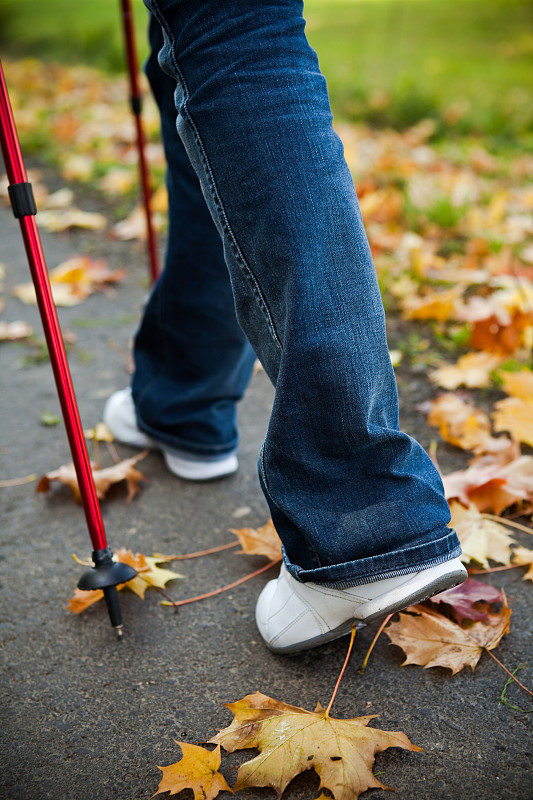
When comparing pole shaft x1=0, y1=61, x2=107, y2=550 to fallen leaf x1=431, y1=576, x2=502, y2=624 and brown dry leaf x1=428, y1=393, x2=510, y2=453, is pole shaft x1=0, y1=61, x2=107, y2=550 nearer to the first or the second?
fallen leaf x1=431, y1=576, x2=502, y2=624

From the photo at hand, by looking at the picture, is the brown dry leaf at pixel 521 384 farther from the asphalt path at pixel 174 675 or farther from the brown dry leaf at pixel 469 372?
the asphalt path at pixel 174 675

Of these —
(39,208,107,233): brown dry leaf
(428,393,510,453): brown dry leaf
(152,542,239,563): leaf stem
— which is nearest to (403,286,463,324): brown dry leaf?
(428,393,510,453): brown dry leaf

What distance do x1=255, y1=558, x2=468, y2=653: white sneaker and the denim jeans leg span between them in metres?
0.52

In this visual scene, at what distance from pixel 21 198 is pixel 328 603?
0.84 m

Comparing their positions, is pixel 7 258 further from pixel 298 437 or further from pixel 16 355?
pixel 298 437

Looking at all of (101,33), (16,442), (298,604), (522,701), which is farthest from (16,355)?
(101,33)

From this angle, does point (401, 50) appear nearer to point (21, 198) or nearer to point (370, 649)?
point (21, 198)

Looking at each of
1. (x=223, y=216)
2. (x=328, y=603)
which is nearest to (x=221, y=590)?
(x=328, y=603)

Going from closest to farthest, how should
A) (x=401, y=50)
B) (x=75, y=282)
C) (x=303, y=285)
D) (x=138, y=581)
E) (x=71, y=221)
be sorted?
(x=303, y=285) → (x=138, y=581) → (x=75, y=282) → (x=71, y=221) → (x=401, y=50)

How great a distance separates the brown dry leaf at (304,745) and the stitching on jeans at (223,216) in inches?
23.0

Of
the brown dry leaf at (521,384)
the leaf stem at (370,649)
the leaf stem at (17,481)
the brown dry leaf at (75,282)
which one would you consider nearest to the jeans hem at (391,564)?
the leaf stem at (370,649)

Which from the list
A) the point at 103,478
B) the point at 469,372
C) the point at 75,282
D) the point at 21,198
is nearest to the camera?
the point at 21,198

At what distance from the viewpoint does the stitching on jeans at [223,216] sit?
99cm

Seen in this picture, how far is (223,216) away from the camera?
3.30ft
